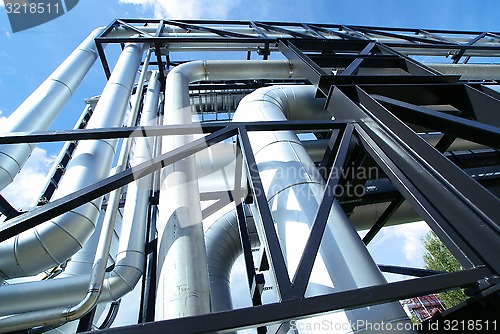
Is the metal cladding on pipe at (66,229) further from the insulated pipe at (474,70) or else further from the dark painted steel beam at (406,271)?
the insulated pipe at (474,70)

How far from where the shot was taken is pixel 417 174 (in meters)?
1.69

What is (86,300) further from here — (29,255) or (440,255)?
(440,255)

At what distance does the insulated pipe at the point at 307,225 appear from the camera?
1.46 metres

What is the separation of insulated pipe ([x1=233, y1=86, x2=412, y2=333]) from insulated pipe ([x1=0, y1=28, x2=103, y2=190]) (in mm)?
2115

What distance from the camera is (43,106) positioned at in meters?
2.91

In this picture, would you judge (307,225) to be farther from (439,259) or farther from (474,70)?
(439,259)

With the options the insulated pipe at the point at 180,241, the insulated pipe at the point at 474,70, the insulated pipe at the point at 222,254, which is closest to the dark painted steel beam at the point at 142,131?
the insulated pipe at the point at 180,241

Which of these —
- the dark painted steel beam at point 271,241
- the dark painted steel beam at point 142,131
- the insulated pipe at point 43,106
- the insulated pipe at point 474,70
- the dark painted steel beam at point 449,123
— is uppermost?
the insulated pipe at point 474,70

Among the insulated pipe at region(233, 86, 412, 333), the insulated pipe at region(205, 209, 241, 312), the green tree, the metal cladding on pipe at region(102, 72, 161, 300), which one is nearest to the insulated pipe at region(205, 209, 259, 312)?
the insulated pipe at region(205, 209, 241, 312)

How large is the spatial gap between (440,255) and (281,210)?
18979mm

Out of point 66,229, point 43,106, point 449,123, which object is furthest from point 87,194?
point 449,123

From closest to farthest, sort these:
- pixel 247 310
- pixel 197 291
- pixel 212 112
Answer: pixel 247 310, pixel 197 291, pixel 212 112

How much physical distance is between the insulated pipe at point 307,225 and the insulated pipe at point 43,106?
2115 millimetres

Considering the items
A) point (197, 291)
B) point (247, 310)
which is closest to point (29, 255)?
point (197, 291)
